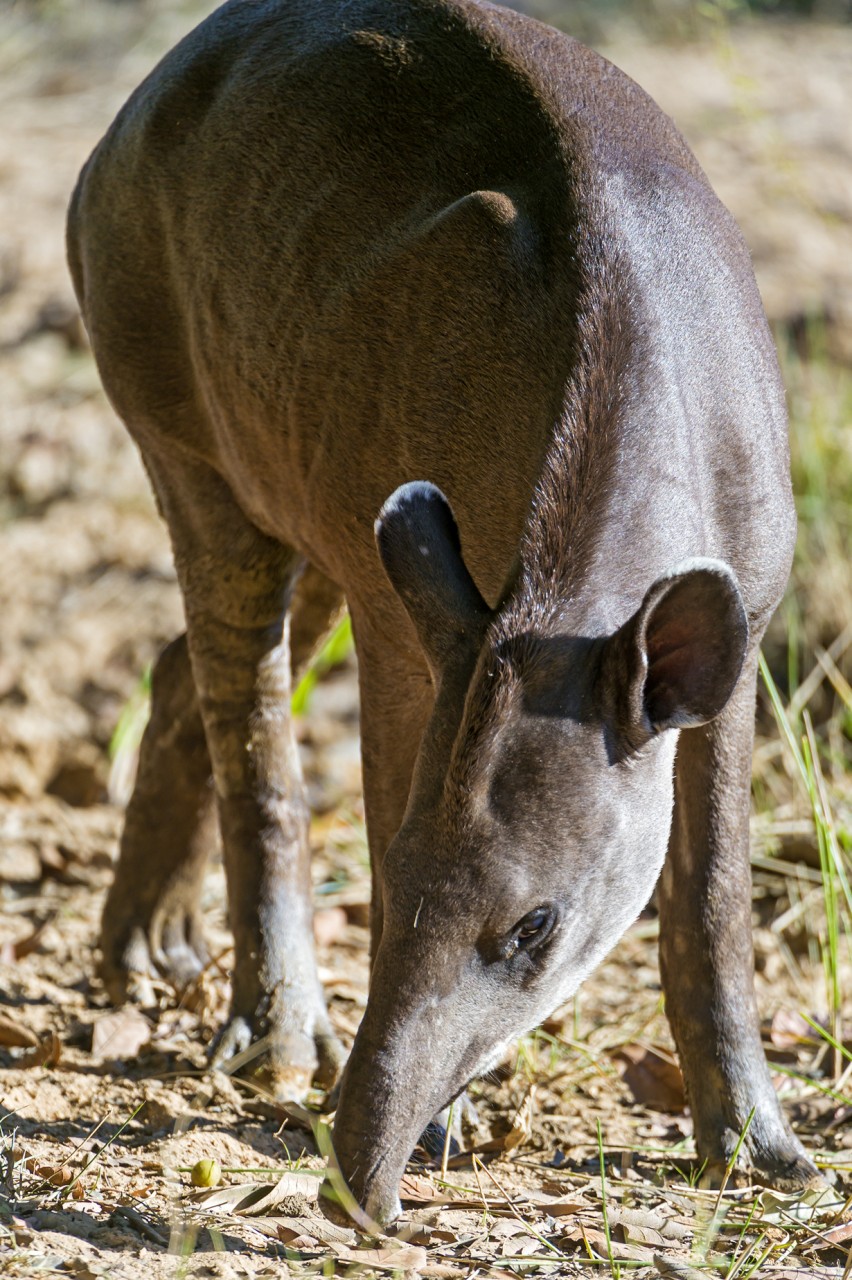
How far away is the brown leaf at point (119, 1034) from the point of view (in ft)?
14.8

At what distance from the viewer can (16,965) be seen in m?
5.22

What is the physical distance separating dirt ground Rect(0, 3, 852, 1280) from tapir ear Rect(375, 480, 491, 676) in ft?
3.80

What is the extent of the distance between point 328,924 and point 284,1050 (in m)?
1.33

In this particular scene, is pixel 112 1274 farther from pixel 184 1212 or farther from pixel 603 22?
pixel 603 22

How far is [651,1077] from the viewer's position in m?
4.50

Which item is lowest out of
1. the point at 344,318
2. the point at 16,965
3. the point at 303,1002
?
the point at 16,965

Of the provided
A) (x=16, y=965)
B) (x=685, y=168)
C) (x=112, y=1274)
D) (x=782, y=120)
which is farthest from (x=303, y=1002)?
(x=782, y=120)

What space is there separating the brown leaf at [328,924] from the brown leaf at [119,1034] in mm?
925

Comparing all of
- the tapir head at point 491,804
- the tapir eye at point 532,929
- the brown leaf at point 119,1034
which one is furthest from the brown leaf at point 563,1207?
the brown leaf at point 119,1034

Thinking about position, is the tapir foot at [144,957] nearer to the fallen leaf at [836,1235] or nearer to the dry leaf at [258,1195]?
the dry leaf at [258,1195]

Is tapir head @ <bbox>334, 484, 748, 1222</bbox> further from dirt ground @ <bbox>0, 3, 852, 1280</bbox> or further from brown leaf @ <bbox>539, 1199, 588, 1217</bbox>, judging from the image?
brown leaf @ <bbox>539, 1199, 588, 1217</bbox>

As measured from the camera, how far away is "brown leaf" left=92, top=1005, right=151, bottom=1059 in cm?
452

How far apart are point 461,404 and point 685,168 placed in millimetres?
780

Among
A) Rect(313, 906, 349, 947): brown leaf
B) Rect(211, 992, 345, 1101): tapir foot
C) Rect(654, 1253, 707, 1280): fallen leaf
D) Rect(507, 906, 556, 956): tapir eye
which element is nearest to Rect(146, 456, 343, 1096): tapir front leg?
Rect(211, 992, 345, 1101): tapir foot
